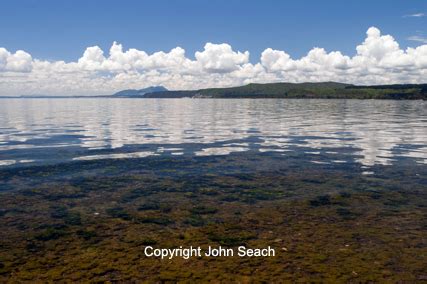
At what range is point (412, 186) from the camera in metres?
22.9

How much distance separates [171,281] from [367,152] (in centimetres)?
3196

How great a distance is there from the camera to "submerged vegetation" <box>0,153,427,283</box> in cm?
1223

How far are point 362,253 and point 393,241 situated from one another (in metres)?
2.02

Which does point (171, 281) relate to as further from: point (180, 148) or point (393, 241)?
point (180, 148)

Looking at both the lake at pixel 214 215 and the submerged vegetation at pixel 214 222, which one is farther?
the lake at pixel 214 215

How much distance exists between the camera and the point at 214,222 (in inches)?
663

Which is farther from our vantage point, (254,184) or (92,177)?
(92,177)

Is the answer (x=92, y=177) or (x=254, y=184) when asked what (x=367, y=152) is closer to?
(x=254, y=184)

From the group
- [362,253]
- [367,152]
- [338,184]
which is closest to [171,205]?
[362,253]

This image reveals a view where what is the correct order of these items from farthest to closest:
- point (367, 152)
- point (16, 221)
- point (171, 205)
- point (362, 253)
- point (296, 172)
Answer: point (367, 152) < point (296, 172) < point (171, 205) < point (16, 221) < point (362, 253)

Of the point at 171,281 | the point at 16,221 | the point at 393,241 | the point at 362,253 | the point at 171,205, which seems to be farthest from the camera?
the point at 171,205

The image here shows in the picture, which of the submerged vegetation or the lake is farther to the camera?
→ the lake

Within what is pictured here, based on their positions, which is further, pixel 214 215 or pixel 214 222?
pixel 214 215

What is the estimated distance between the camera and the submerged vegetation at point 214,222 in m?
12.2
